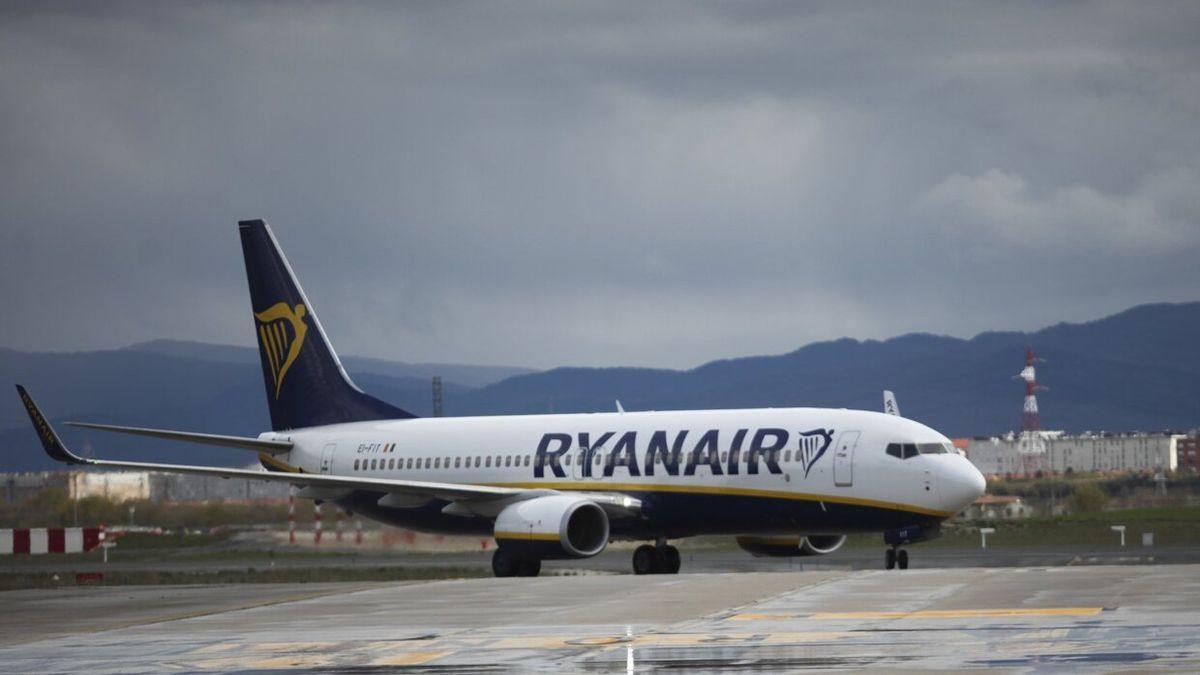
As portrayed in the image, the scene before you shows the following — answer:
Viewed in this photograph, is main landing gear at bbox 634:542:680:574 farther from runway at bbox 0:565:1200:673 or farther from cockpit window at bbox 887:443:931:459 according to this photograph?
runway at bbox 0:565:1200:673

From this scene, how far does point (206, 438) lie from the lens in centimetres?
4394

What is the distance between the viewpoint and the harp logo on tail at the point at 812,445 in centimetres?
3794

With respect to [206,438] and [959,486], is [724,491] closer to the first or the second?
[959,486]

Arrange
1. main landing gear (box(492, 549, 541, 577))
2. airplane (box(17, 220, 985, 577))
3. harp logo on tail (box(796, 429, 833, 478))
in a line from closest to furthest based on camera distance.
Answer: airplane (box(17, 220, 985, 577)), harp logo on tail (box(796, 429, 833, 478)), main landing gear (box(492, 549, 541, 577))

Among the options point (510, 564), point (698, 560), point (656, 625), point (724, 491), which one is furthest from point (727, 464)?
point (656, 625)

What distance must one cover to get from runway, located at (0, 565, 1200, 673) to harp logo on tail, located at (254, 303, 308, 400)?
62.9ft

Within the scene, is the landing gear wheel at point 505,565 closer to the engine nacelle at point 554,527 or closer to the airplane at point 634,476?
the airplane at point 634,476

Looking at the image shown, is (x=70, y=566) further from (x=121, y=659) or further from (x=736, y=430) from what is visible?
(x=121, y=659)

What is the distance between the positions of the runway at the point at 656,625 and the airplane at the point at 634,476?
896 cm

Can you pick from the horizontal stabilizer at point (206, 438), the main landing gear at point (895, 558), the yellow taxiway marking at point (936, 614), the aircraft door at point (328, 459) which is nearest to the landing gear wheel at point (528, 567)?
the horizontal stabilizer at point (206, 438)

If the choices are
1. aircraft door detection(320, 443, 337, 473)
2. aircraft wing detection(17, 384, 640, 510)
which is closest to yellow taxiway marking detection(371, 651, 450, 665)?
aircraft wing detection(17, 384, 640, 510)

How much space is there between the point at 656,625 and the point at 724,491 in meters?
17.9

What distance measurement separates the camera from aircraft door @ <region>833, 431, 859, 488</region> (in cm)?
3759

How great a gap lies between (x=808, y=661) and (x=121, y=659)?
7008 mm
